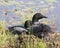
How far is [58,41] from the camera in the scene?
205 inches

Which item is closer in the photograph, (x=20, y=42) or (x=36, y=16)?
(x=20, y=42)

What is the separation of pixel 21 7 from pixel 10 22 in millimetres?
1094

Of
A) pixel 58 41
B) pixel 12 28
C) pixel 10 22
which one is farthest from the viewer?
pixel 10 22

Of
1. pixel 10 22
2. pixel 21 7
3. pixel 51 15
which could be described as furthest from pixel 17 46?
pixel 21 7

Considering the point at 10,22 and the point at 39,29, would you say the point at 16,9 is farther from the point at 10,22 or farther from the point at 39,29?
the point at 39,29

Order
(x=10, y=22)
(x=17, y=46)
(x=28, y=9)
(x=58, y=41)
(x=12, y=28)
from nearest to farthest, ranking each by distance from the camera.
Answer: (x=17, y=46) → (x=58, y=41) → (x=12, y=28) → (x=10, y=22) → (x=28, y=9)

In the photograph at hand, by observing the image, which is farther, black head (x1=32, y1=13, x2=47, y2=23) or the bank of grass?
black head (x1=32, y1=13, x2=47, y2=23)

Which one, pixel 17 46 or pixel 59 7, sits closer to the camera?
pixel 17 46

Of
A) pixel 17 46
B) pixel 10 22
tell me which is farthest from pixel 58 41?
pixel 10 22

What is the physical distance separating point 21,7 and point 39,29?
165cm

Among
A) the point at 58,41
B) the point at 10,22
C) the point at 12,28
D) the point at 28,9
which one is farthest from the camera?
the point at 28,9

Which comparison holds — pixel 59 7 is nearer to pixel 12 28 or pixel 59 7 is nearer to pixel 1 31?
pixel 12 28

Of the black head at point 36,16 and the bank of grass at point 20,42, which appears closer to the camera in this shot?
the bank of grass at point 20,42

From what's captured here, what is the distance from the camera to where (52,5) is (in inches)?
298
